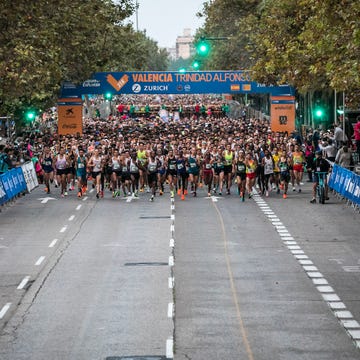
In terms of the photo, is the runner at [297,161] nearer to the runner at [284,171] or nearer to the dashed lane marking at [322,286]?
the runner at [284,171]

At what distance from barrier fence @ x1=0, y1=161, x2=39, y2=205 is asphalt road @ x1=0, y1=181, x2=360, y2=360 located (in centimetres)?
119

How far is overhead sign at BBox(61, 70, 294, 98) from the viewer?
63938 mm

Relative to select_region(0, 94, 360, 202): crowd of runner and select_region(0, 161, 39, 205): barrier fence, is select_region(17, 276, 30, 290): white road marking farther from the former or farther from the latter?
select_region(0, 94, 360, 202): crowd of runner

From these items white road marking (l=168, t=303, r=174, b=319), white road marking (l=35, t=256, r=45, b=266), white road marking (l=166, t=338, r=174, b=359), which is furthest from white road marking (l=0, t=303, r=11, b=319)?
white road marking (l=35, t=256, r=45, b=266)

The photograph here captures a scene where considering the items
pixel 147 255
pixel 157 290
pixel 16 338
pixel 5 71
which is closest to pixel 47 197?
pixel 5 71

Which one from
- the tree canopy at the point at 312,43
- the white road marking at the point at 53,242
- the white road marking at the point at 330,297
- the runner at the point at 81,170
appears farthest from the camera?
the runner at the point at 81,170

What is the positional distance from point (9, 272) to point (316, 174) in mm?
15068

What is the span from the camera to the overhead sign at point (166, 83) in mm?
63938

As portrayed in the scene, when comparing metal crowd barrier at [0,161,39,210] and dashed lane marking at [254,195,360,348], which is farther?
metal crowd barrier at [0,161,39,210]

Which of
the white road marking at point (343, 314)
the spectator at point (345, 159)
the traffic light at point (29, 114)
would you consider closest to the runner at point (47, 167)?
the spectator at point (345, 159)

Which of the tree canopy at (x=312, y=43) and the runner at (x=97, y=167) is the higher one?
the tree canopy at (x=312, y=43)

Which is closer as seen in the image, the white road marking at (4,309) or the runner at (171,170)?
the white road marking at (4,309)

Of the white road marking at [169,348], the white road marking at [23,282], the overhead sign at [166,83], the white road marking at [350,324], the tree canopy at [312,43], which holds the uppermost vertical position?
the tree canopy at [312,43]

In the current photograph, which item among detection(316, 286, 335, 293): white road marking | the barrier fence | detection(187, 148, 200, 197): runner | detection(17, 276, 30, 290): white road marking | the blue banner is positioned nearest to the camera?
detection(316, 286, 335, 293): white road marking
